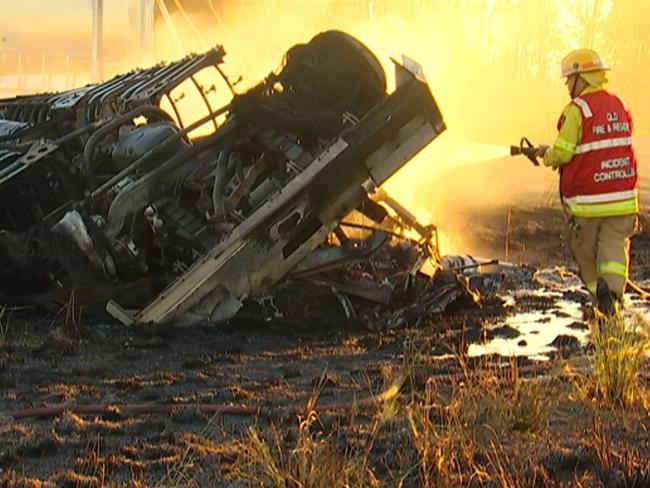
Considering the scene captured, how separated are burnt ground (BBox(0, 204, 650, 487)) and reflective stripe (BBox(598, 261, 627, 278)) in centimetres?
48

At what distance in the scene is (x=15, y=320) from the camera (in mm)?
6293

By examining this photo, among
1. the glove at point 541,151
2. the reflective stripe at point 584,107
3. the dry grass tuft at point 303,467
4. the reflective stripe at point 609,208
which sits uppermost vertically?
the reflective stripe at point 584,107

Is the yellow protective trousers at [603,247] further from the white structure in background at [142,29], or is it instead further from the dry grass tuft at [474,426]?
the white structure in background at [142,29]

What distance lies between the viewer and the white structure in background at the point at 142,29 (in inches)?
627

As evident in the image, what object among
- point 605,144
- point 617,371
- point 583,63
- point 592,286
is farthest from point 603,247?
point 617,371

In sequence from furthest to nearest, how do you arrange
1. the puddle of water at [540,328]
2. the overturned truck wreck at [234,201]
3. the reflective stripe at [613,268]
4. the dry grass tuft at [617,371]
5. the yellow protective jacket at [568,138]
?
the yellow protective jacket at [568,138] → the reflective stripe at [613,268] → the overturned truck wreck at [234,201] → the puddle of water at [540,328] → the dry grass tuft at [617,371]

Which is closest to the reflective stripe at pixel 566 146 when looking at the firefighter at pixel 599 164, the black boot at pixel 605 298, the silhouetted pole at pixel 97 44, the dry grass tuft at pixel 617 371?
the firefighter at pixel 599 164

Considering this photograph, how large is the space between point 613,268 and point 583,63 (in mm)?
1425

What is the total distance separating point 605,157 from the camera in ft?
21.6

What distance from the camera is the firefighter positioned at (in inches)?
258

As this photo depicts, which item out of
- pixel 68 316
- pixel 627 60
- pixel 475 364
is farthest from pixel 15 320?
pixel 627 60

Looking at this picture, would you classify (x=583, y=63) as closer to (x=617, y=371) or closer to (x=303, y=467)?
(x=617, y=371)

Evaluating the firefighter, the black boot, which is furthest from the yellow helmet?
the black boot

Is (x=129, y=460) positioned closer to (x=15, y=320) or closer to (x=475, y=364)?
(x=475, y=364)
